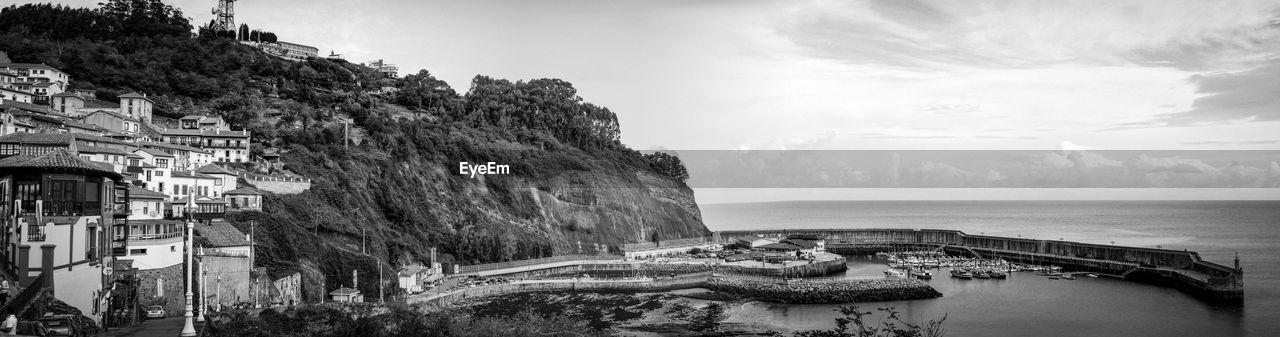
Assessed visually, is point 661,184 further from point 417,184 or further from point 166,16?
point 166,16

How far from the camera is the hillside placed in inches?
2443

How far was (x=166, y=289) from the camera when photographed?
33.1 metres

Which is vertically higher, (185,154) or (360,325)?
(185,154)

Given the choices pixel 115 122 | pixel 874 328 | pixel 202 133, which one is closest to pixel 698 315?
pixel 874 328

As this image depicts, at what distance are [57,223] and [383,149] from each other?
189 ft

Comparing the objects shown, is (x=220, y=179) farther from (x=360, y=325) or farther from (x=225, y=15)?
(x=225, y=15)

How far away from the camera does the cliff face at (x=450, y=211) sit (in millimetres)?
53812

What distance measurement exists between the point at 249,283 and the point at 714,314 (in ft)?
93.1

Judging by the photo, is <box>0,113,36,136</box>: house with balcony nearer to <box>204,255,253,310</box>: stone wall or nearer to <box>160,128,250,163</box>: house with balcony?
<box>160,128,250,163</box>: house with balcony

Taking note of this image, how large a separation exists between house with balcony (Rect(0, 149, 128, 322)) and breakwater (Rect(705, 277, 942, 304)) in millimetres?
47536

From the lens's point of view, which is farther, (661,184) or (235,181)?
(661,184)

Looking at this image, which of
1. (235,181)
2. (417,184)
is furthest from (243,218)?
(417,184)

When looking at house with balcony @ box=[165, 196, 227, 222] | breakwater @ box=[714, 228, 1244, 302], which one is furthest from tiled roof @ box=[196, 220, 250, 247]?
breakwater @ box=[714, 228, 1244, 302]

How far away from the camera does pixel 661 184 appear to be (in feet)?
375
